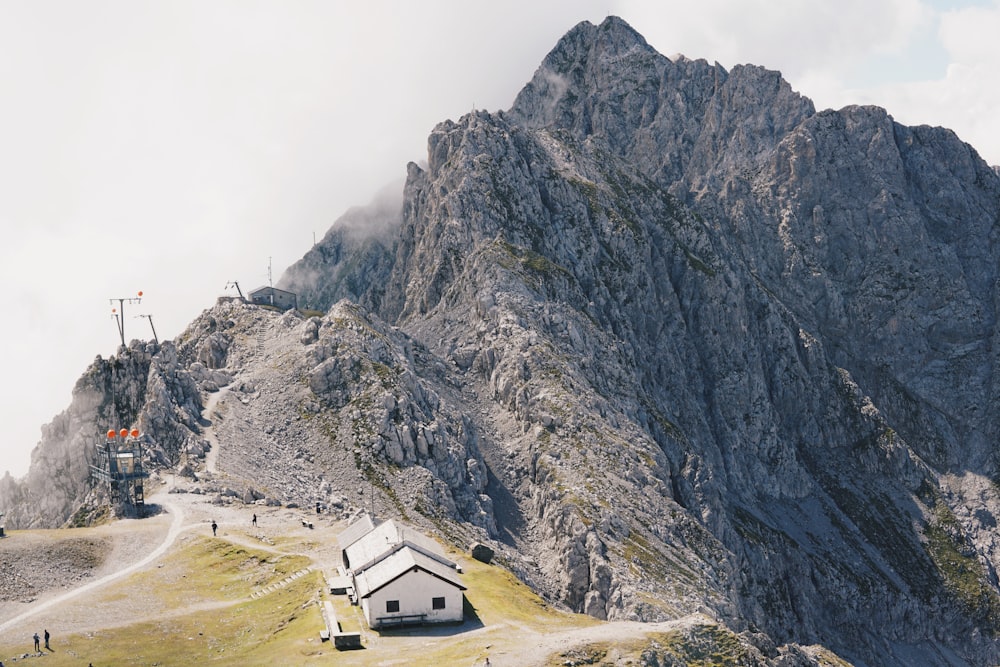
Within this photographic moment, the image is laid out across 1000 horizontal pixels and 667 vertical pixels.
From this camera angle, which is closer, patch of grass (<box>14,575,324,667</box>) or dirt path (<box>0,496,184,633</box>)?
patch of grass (<box>14,575,324,667</box>)

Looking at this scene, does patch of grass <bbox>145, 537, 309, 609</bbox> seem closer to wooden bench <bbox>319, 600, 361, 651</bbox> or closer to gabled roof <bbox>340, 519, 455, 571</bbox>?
gabled roof <bbox>340, 519, 455, 571</bbox>

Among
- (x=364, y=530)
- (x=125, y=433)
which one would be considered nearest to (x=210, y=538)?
(x=364, y=530)

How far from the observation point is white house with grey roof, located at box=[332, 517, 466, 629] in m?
80.8

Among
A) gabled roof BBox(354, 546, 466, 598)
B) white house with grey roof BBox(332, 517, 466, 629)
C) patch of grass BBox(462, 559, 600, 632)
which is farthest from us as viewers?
patch of grass BBox(462, 559, 600, 632)

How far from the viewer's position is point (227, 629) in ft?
274

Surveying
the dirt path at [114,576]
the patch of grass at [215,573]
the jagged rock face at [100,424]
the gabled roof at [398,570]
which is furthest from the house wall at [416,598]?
the jagged rock face at [100,424]

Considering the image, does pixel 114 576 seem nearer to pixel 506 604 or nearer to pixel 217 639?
pixel 217 639

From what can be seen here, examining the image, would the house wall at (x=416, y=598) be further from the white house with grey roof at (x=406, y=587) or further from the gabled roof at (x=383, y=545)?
the gabled roof at (x=383, y=545)

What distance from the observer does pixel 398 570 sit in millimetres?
81625

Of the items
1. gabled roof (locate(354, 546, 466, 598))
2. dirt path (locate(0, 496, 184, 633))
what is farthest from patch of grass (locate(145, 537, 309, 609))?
gabled roof (locate(354, 546, 466, 598))

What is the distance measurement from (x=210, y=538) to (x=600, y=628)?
51.6 m

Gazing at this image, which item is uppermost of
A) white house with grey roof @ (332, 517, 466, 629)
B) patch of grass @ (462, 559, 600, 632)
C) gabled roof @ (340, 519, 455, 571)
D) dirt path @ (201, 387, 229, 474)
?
dirt path @ (201, 387, 229, 474)

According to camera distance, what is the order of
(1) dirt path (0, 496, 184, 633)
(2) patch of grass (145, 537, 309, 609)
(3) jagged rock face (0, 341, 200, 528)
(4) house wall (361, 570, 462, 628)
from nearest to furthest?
(4) house wall (361, 570, 462, 628) < (1) dirt path (0, 496, 184, 633) < (2) patch of grass (145, 537, 309, 609) < (3) jagged rock face (0, 341, 200, 528)

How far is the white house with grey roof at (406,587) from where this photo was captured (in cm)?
8081
